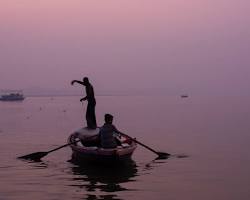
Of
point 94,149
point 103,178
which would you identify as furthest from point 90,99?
point 103,178

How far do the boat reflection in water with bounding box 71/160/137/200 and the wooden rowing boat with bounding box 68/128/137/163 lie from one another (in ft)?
1.03

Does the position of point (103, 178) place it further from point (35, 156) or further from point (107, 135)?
point (35, 156)

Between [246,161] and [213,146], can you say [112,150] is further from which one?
[213,146]

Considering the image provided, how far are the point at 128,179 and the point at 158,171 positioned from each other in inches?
73.8

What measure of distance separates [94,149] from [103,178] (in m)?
1.66

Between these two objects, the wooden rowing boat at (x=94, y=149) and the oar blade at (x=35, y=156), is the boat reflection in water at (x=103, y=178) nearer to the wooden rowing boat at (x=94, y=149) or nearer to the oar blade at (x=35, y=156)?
the wooden rowing boat at (x=94, y=149)

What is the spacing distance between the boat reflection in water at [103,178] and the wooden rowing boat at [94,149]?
31 centimetres

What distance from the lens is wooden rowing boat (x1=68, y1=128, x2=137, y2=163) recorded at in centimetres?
1823

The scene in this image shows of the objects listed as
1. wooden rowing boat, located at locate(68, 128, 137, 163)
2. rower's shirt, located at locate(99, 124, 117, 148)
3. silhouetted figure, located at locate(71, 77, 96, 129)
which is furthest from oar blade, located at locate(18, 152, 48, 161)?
rower's shirt, located at locate(99, 124, 117, 148)

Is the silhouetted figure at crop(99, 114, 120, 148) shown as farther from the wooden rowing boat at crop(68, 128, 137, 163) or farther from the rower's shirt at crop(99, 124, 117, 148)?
the wooden rowing boat at crop(68, 128, 137, 163)

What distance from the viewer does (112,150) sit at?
18.0 metres

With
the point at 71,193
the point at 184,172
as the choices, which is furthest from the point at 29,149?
the point at 71,193

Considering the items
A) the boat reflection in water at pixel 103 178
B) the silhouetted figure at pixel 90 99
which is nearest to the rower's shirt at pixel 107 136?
the boat reflection in water at pixel 103 178

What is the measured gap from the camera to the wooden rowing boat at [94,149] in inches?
718
